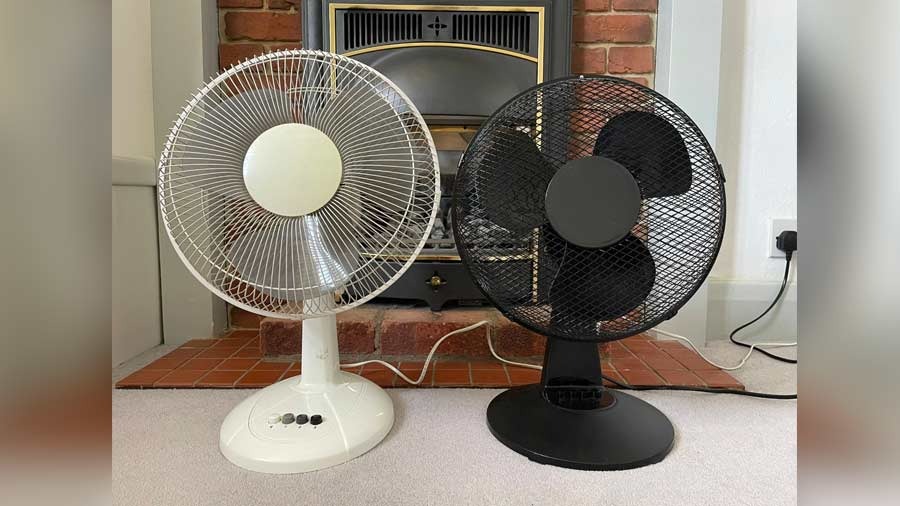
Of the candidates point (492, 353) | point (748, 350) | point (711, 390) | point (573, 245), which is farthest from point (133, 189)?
point (748, 350)

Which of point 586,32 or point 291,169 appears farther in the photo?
point 586,32

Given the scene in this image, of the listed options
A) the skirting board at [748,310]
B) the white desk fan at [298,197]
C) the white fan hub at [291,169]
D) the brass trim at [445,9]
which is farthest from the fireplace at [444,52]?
the skirting board at [748,310]

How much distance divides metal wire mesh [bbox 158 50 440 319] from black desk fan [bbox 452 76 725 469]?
11 cm

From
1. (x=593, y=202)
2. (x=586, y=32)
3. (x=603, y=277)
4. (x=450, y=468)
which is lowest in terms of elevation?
(x=450, y=468)

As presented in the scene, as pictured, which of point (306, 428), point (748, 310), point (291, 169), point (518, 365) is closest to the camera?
point (291, 169)

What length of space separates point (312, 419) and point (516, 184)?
0.49 metres

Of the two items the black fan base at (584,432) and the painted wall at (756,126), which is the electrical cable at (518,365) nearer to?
the black fan base at (584,432)

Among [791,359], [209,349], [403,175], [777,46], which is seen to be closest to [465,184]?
[403,175]

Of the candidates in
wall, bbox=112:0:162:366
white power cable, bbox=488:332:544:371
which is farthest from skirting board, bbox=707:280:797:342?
wall, bbox=112:0:162:366

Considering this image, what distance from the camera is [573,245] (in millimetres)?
806

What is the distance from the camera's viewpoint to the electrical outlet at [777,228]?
1.55 m

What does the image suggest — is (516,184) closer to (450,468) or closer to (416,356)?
(450,468)

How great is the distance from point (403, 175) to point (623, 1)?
3.42 feet

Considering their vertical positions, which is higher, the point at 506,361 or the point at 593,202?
the point at 593,202
